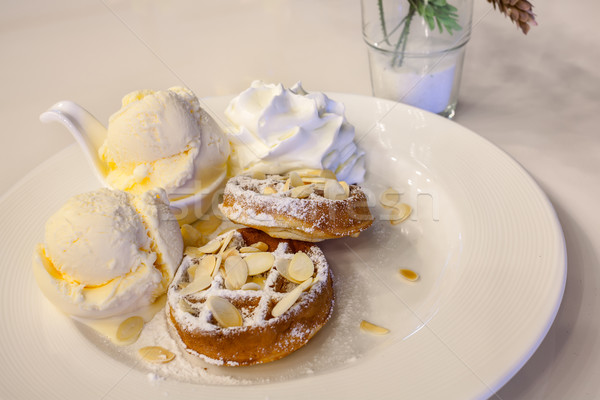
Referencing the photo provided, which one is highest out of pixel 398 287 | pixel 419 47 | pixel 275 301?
pixel 419 47

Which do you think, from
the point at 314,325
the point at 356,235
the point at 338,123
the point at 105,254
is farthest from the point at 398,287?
the point at 105,254

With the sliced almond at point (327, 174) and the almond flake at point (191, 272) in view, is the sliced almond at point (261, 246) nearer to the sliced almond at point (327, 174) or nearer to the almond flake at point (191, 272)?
the almond flake at point (191, 272)

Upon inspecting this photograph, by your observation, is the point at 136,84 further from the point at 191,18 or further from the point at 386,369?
the point at 386,369

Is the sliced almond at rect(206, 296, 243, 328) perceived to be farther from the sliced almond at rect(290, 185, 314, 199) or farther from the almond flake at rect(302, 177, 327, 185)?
the almond flake at rect(302, 177, 327, 185)

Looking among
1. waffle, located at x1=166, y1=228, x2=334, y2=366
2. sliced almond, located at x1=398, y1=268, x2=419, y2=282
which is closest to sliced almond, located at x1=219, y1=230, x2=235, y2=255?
waffle, located at x1=166, y1=228, x2=334, y2=366

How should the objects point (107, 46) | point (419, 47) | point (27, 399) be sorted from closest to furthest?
point (27, 399) → point (419, 47) → point (107, 46)

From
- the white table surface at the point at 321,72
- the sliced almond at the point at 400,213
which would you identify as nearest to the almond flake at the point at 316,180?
the sliced almond at the point at 400,213

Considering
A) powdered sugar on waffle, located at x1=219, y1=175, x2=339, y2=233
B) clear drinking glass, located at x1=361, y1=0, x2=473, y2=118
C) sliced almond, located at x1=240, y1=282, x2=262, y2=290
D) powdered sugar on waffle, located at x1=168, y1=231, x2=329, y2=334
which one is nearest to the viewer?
powdered sugar on waffle, located at x1=168, y1=231, x2=329, y2=334

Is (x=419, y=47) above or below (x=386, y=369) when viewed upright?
above
